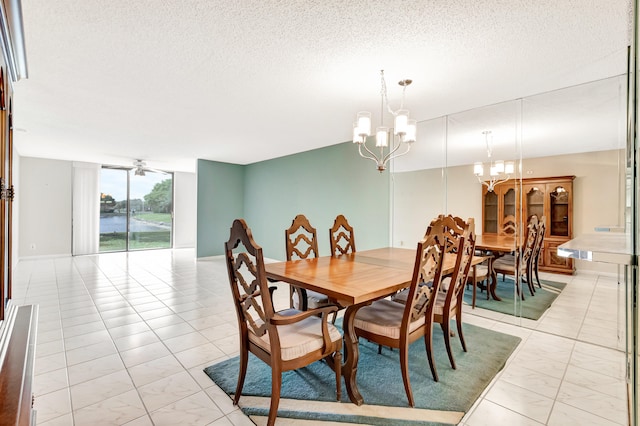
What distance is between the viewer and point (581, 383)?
1909mm

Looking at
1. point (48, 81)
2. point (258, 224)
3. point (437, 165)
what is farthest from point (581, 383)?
point (258, 224)

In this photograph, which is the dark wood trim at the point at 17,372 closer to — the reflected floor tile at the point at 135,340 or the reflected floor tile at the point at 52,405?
the reflected floor tile at the point at 52,405

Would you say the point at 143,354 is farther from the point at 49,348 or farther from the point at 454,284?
the point at 454,284

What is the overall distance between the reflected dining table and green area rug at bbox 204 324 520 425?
0.15 m

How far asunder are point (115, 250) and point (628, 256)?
950 centimetres

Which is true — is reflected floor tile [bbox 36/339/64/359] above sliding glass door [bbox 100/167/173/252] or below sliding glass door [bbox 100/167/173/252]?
below

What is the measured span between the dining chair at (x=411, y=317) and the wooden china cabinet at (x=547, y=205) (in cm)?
195

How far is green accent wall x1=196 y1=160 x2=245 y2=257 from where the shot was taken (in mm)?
6785

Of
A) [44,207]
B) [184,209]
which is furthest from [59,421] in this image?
[184,209]

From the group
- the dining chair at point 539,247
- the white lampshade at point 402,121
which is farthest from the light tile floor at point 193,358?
the white lampshade at point 402,121

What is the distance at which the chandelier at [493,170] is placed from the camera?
321 cm

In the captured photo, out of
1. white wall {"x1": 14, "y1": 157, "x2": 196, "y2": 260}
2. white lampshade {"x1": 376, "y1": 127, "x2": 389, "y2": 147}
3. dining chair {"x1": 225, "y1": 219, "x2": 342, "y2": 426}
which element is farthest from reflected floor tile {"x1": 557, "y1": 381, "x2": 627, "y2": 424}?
white wall {"x1": 14, "y1": 157, "x2": 196, "y2": 260}

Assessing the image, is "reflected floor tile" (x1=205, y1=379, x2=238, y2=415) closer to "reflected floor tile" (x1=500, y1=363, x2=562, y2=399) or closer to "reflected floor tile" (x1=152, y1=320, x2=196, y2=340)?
"reflected floor tile" (x1=152, y1=320, x2=196, y2=340)

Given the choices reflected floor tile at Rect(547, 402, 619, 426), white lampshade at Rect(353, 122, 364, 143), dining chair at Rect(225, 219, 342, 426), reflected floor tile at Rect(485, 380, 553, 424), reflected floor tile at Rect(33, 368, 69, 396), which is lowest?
reflected floor tile at Rect(33, 368, 69, 396)
